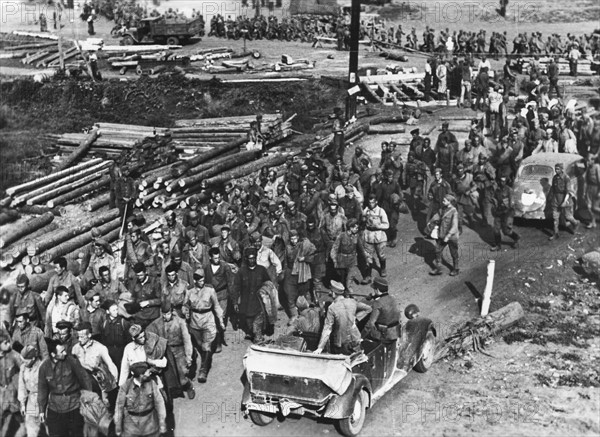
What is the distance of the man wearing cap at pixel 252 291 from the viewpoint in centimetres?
1461

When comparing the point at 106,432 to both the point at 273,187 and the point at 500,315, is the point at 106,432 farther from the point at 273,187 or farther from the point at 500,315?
the point at 273,187

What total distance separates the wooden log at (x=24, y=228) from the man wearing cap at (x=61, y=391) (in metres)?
10.2

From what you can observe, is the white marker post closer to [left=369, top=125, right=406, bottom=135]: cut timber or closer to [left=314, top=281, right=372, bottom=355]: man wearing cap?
[left=314, top=281, right=372, bottom=355]: man wearing cap

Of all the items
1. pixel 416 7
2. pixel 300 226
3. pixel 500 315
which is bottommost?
pixel 500 315

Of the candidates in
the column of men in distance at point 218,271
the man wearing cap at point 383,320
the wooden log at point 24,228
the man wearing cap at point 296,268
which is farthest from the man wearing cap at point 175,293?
the wooden log at point 24,228

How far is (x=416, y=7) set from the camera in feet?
183

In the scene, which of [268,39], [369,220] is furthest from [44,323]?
[268,39]

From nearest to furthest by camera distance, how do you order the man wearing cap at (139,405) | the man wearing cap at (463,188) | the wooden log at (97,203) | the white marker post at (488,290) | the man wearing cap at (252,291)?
the man wearing cap at (139,405) < the man wearing cap at (252,291) < the white marker post at (488,290) < the man wearing cap at (463,188) < the wooden log at (97,203)

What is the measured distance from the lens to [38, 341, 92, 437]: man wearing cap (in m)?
11.1

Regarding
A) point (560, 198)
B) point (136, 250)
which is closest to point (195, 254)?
point (136, 250)

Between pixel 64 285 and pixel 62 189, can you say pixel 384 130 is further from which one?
pixel 64 285

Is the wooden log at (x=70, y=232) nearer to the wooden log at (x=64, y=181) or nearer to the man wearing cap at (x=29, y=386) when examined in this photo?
the wooden log at (x=64, y=181)

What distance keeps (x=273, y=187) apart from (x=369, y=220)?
3653 millimetres

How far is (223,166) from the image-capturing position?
24781 mm
